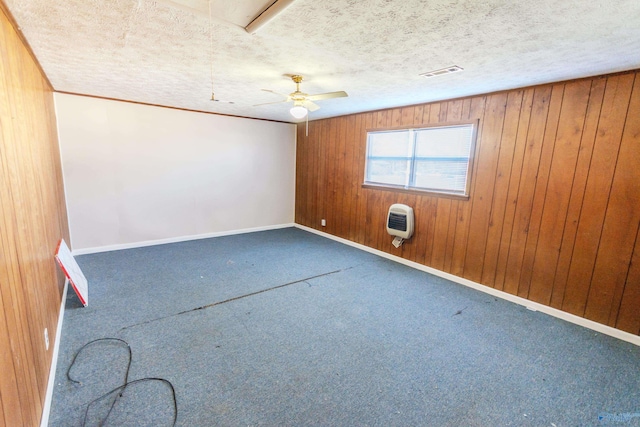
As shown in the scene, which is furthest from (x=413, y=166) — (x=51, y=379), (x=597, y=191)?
(x=51, y=379)

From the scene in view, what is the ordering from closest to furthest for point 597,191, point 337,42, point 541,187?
point 337,42, point 597,191, point 541,187

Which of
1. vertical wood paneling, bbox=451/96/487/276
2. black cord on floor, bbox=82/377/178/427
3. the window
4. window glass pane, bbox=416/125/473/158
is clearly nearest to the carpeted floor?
black cord on floor, bbox=82/377/178/427

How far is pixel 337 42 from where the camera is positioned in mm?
2035

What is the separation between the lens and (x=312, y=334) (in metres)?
2.48

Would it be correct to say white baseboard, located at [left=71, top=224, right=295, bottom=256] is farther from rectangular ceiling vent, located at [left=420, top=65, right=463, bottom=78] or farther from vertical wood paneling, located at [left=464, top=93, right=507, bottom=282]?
rectangular ceiling vent, located at [left=420, top=65, right=463, bottom=78]

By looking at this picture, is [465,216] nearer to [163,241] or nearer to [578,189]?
[578,189]

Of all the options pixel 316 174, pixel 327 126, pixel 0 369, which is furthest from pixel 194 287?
pixel 327 126

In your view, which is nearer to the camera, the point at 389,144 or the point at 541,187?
the point at 541,187

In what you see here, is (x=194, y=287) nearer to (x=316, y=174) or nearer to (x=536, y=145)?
(x=316, y=174)

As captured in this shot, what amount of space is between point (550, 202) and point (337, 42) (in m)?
2.63

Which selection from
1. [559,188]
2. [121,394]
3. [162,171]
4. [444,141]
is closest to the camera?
[121,394]

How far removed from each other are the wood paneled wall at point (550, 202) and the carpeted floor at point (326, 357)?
0.35 meters

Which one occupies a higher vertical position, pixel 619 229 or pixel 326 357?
pixel 619 229

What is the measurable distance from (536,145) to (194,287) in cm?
404
